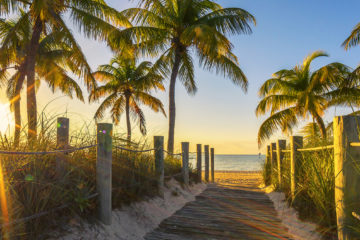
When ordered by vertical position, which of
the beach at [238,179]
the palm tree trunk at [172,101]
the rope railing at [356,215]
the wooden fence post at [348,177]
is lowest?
the beach at [238,179]

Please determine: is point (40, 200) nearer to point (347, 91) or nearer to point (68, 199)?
point (68, 199)

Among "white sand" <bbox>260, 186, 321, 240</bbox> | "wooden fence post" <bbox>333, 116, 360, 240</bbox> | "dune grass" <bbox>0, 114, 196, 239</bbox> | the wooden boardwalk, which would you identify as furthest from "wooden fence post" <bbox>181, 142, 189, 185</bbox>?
"wooden fence post" <bbox>333, 116, 360, 240</bbox>

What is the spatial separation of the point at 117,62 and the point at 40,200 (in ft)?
64.3

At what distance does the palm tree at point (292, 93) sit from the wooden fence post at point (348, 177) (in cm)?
1119

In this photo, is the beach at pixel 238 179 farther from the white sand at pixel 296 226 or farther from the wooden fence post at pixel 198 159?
the white sand at pixel 296 226

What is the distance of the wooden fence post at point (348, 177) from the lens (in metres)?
2.90

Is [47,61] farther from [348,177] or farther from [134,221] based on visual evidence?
[348,177]

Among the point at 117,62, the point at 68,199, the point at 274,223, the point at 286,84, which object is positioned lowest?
the point at 274,223

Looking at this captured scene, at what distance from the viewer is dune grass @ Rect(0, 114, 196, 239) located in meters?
2.71

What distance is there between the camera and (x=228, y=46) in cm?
1099

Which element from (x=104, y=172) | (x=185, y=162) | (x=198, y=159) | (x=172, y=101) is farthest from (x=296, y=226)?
(x=172, y=101)

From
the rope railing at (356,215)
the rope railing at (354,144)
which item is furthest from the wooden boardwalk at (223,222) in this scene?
the rope railing at (354,144)

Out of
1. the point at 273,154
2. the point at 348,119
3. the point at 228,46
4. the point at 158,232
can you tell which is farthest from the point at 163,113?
the point at 348,119

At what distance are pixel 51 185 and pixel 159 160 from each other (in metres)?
3.01
